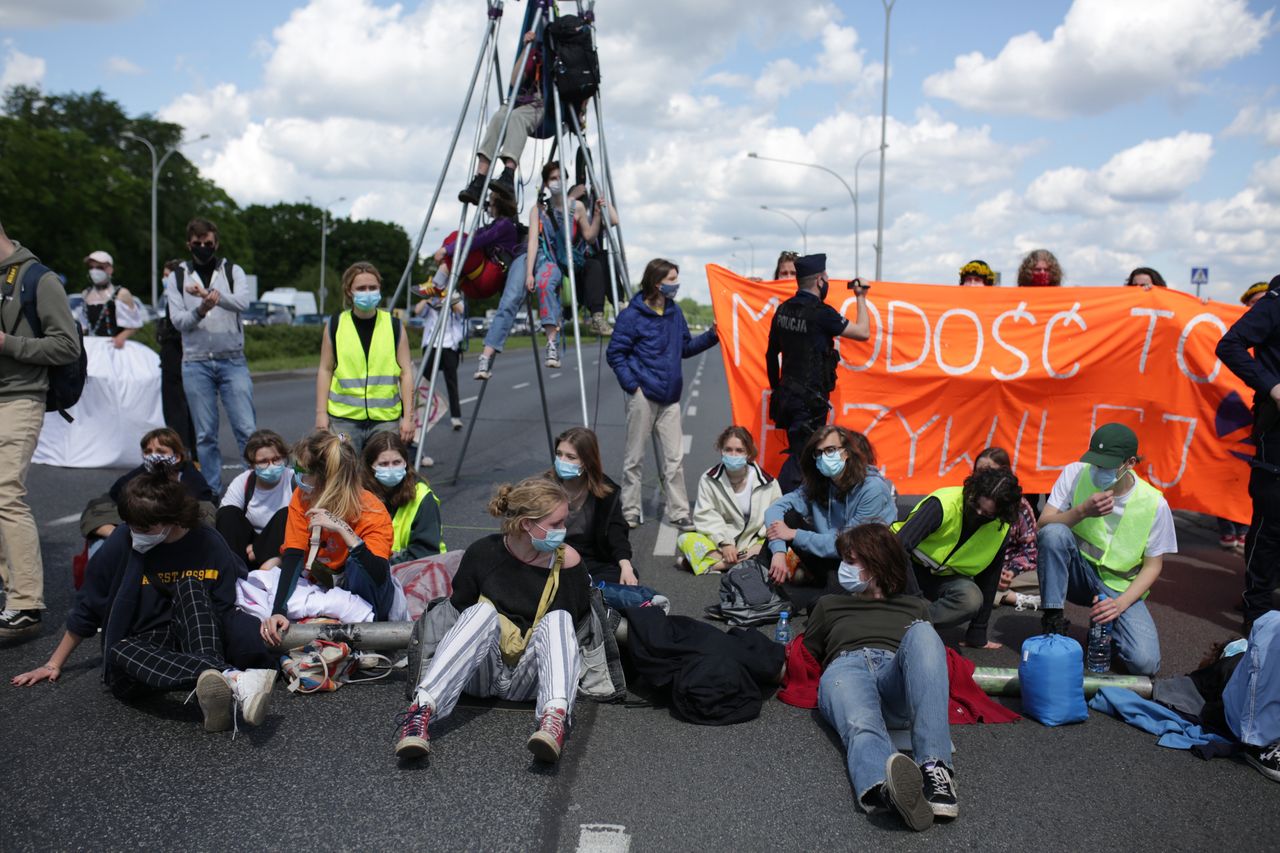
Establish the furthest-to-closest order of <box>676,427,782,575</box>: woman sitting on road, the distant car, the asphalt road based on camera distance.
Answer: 1. the distant car
2. <box>676,427,782,575</box>: woman sitting on road
3. the asphalt road

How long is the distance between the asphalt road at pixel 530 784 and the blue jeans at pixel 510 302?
378 cm

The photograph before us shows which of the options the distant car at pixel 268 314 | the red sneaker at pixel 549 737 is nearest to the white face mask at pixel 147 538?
the red sneaker at pixel 549 737

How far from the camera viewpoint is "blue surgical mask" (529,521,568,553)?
4.45m

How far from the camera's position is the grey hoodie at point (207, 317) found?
8.02 m

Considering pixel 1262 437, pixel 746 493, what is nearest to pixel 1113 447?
pixel 1262 437

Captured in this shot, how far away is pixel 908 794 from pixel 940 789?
7.7 inches

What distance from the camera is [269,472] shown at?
5754 mm

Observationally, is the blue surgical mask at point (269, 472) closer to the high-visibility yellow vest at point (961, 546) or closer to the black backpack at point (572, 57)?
the high-visibility yellow vest at point (961, 546)

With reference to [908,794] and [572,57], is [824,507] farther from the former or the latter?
[572,57]

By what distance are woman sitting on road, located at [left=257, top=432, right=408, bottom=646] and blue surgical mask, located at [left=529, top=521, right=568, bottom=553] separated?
0.98 m

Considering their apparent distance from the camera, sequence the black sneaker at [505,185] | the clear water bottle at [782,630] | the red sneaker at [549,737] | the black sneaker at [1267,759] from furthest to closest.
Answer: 1. the black sneaker at [505,185]
2. the clear water bottle at [782,630]
3. the black sneaker at [1267,759]
4. the red sneaker at [549,737]

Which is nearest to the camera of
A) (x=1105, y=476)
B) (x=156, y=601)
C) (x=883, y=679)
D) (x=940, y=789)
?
(x=940, y=789)

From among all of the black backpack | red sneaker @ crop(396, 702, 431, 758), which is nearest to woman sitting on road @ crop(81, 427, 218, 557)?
red sneaker @ crop(396, 702, 431, 758)

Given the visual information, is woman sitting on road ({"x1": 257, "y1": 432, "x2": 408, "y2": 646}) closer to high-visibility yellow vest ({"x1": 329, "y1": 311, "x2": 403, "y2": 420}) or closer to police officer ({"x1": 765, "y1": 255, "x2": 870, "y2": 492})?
high-visibility yellow vest ({"x1": 329, "y1": 311, "x2": 403, "y2": 420})
